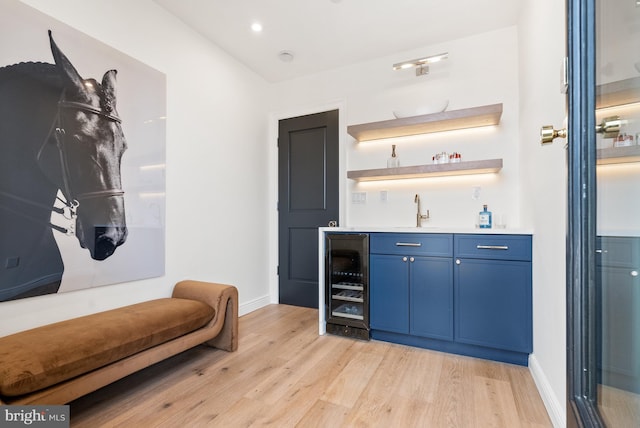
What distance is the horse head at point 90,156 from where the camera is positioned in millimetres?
1834

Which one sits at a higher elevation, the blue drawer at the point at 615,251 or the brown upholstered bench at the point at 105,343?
the blue drawer at the point at 615,251

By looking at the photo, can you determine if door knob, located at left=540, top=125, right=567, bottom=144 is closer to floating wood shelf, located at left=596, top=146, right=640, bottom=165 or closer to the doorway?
floating wood shelf, located at left=596, top=146, right=640, bottom=165

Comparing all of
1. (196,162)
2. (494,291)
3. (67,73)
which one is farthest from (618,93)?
(196,162)

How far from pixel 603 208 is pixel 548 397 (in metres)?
1.42

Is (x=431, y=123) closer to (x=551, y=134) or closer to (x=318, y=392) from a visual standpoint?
(x=551, y=134)

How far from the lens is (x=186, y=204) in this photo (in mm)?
2658

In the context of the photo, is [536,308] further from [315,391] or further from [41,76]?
[41,76]

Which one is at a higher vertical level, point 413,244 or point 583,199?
point 583,199

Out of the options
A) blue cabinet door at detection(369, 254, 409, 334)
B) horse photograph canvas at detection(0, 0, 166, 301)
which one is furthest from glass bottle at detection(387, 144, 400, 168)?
horse photograph canvas at detection(0, 0, 166, 301)

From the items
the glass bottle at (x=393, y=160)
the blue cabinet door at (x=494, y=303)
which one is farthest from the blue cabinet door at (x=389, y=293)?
the glass bottle at (x=393, y=160)

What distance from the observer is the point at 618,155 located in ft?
2.22

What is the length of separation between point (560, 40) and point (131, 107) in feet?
8.75

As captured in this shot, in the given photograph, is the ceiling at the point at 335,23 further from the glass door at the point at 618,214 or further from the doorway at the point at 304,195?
the glass door at the point at 618,214

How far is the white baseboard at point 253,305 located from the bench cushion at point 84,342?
1.18 meters
